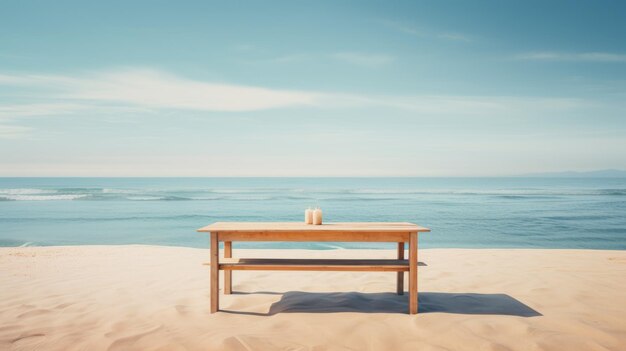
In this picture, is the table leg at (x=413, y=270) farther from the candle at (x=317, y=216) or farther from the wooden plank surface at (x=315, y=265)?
the candle at (x=317, y=216)

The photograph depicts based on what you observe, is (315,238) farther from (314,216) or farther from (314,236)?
(314,216)

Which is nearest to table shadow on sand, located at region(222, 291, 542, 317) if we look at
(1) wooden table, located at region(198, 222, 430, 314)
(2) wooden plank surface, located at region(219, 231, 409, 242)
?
Result: (1) wooden table, located at region(198, 222, 430, 314)

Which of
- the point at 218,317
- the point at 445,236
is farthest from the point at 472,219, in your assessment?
the point at 218,317

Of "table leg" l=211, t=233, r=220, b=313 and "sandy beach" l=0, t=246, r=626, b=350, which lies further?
"table leg" l=211, t=233, r=220, b=313

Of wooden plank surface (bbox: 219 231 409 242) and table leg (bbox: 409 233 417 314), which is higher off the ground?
wooden plank surface (bbox: 219 231 409 242)

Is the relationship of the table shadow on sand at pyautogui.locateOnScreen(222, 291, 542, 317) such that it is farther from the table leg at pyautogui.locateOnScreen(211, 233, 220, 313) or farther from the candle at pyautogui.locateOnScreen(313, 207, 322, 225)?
the candle at pyautogui.locateOnScreen(313, 207, 322, 225)

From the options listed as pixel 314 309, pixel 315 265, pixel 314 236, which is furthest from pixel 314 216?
pixel 314 309

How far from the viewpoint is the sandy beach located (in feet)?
11.4

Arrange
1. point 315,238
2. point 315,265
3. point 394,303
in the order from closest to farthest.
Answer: point 315,238 → point 315,265 → point 394,303

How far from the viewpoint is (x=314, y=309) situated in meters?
4.38

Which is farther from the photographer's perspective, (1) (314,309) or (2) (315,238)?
(1) (314,309)

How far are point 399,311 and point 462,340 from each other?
89cm

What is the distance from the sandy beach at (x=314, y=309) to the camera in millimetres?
3471

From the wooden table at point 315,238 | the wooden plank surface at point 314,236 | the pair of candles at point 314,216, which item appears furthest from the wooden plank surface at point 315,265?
the pair of candles at point 314,216
